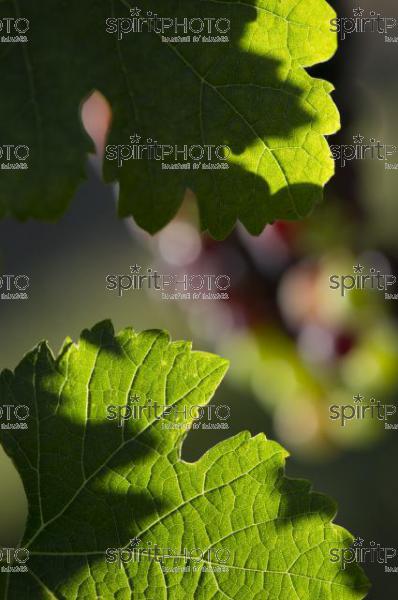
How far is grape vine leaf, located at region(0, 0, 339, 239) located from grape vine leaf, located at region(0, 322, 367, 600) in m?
0.12

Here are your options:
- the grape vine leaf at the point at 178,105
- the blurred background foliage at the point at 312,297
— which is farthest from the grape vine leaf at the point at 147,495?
the blurred background foliage at the point at 312,297

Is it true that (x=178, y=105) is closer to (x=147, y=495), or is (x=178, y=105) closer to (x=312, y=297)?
(x=147, y=495)

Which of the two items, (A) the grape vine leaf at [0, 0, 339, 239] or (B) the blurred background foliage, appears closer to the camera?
(A) the grape vine leaf at [0, 0, 339, 239]

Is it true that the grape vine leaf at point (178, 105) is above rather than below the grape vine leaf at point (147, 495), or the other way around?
above

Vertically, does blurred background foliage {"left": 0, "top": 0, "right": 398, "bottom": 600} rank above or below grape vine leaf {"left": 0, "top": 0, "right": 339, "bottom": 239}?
below

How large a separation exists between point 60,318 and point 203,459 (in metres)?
2.46

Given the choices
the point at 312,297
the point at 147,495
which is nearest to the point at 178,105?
the point at 147,495

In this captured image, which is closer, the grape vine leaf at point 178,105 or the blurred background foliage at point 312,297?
the grape vine leaf at point 178,105

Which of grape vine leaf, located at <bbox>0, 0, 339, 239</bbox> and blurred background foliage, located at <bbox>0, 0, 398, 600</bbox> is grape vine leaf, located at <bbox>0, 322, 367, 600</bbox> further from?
blurred background foliage, located at <bbox>0, 0, 398, 600</bbox>

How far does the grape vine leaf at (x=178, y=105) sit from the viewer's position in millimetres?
656

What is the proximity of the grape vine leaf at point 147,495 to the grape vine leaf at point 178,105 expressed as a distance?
122mm

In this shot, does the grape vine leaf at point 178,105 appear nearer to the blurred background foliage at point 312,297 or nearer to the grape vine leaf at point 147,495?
the grape vine leaf at point 147,495

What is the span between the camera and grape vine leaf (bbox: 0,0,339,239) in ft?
2.15

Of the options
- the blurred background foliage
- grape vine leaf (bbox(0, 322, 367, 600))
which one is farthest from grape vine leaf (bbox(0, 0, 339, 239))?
the blurred background foliage
